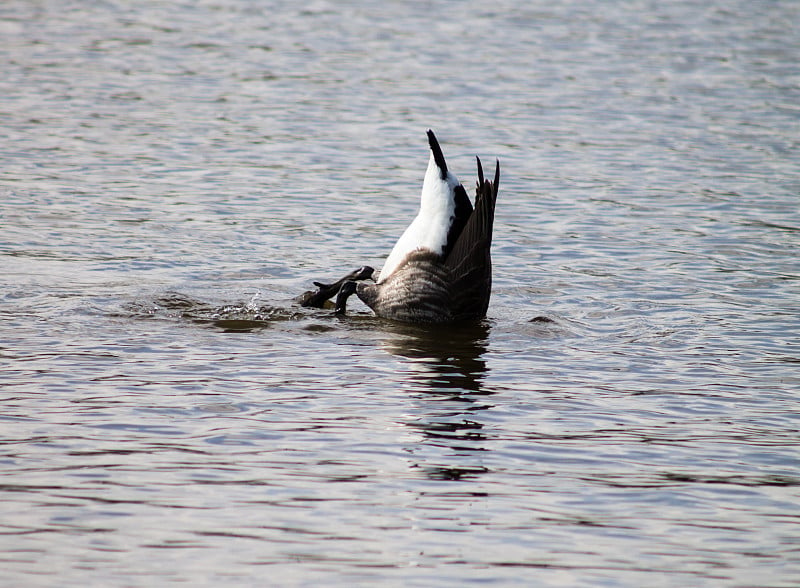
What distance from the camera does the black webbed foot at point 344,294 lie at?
32.2 ft

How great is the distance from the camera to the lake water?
5562mm

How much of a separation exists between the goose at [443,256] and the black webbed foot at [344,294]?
284 mm

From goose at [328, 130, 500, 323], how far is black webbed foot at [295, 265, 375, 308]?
31 cm

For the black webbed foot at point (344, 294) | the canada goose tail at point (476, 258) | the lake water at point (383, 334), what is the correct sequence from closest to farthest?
the lake water at point (383, 334), the canada goose tail at point (476, 258), the black webbed foot at point (344, 294)

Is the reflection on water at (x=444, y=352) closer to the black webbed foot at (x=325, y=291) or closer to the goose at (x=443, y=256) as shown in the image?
the goose at (x=443, y=256)

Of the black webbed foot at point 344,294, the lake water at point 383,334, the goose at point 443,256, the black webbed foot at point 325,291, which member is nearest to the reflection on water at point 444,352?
the lake water at point 383,334

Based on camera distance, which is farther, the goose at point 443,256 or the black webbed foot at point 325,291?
the black webbed foot at point 325,291

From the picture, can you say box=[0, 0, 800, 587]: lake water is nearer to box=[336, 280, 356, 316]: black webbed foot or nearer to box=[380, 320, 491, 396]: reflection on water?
box=[380, 320, 491, 396]: reflection on water

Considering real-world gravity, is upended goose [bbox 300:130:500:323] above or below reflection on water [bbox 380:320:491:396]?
above

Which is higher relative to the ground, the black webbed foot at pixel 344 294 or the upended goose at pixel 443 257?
the upended goose at pixel 443 257

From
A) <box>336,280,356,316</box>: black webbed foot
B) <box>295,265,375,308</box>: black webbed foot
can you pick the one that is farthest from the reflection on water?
<box>295,265,375,308</box>: black webbed foot

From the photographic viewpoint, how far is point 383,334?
9.37 metres

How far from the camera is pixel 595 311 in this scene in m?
10.1

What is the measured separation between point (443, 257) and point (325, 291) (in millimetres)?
1094
